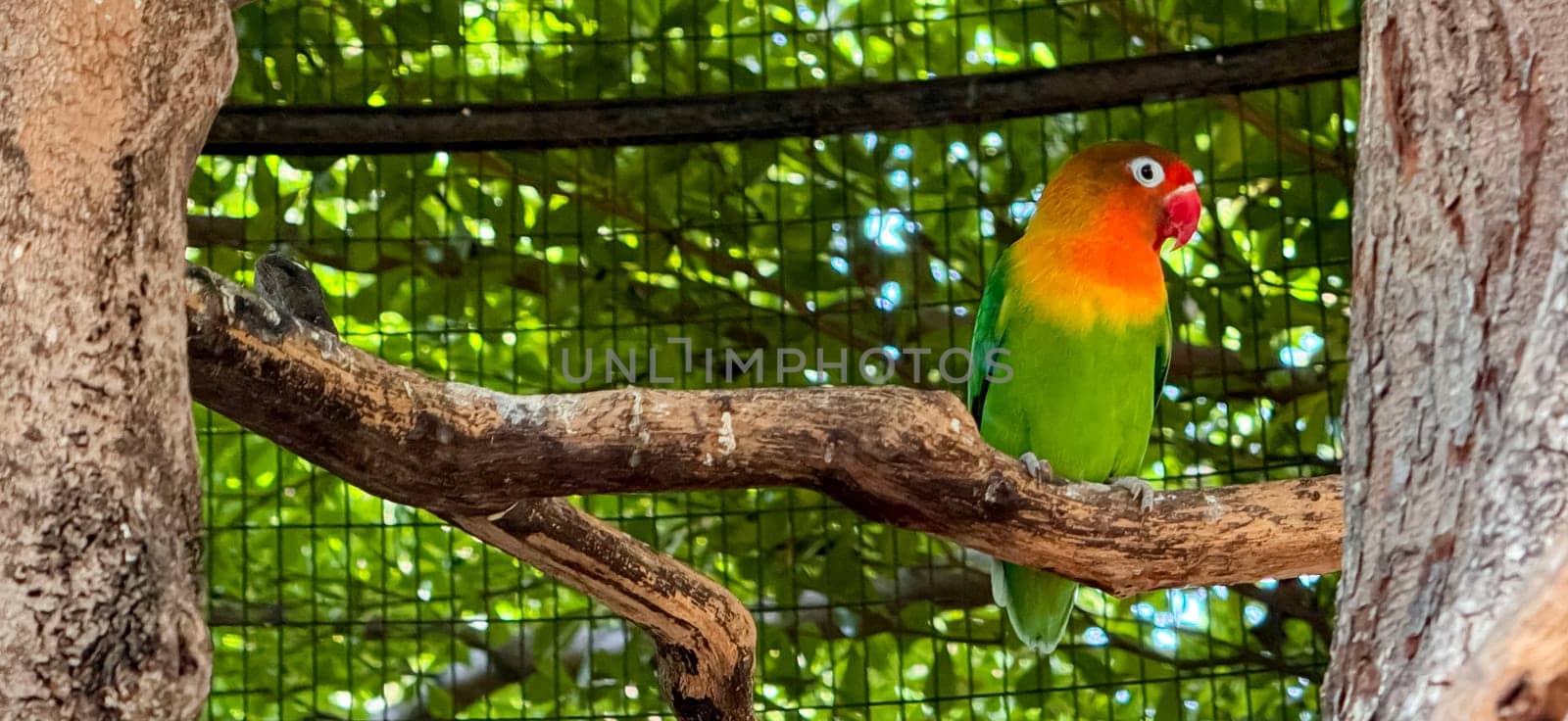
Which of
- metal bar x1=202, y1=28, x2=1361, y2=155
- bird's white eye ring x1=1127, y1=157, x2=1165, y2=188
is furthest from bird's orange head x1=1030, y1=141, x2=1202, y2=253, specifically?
metal bar x1=202, y1=28, x2=1361, y2=155

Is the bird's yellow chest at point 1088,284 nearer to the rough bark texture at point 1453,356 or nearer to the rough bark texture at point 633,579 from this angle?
the rough bark texture at point 633,579

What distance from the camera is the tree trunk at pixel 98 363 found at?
114 cm

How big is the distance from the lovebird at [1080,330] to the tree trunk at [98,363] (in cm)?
167

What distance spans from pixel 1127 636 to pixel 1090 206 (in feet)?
3.87

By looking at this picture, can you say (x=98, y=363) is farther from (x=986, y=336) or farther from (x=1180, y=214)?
(x=1180, y=214)

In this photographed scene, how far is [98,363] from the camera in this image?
1212mm

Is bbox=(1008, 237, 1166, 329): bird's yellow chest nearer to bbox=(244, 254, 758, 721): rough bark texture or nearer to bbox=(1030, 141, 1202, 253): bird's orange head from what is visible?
bbox=(1030, 141, 1202, 253): bird's orange head

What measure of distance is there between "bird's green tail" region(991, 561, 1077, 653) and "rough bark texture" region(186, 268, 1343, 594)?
807mm

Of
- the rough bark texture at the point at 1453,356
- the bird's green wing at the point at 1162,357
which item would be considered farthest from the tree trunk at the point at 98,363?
the bird's green wing at the point at 1162,357

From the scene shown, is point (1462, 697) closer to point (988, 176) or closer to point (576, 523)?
point (576, 523)

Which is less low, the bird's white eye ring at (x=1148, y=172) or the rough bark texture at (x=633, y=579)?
the bird's white eye ring at (x=1148, y=172)

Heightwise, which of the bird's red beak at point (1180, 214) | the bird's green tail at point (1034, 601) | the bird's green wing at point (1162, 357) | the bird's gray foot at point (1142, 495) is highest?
the bird's red beak at point (1180, 214)

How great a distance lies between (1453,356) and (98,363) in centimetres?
100

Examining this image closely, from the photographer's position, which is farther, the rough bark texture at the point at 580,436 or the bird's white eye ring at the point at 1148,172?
the bird's white eye ring at the point at 1148,172
